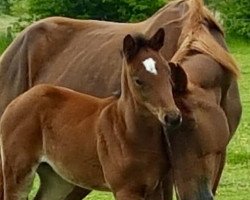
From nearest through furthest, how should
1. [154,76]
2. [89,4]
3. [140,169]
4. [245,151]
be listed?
1. [154,76]
2. [140,169]
3. [245,151]
4. [89,4]

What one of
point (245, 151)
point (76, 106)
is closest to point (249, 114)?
point (245, 151)

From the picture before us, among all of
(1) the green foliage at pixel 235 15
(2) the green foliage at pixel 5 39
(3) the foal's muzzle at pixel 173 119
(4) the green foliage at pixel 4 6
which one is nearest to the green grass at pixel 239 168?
(3) the foal's muzzle at pixel 173 119

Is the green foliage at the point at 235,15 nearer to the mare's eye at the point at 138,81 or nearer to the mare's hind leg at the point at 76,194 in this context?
the mare's hind leg at the point at 76,194

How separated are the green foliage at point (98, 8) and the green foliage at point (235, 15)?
1.82 m

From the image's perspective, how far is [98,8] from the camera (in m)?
25.7

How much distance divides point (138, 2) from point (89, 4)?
4.80ft

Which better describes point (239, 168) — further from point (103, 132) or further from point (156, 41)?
point (156, 41)

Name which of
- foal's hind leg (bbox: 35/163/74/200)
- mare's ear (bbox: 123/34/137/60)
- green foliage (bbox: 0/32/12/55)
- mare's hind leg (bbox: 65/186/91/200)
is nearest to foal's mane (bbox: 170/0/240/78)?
mare's ear (bbox: 123/34/137/60)

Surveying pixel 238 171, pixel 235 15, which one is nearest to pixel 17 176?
pixel 238 171

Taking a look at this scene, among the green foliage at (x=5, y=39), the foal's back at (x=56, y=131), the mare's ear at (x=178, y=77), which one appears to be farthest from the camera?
the green foliage at (x=5, y=39)

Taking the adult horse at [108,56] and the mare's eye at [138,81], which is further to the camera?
the adult horse at [108,56]

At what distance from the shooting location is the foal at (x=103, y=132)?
4758mm

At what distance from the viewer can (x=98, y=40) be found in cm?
720

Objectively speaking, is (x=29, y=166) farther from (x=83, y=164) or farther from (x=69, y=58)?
(x=69, y=58)
